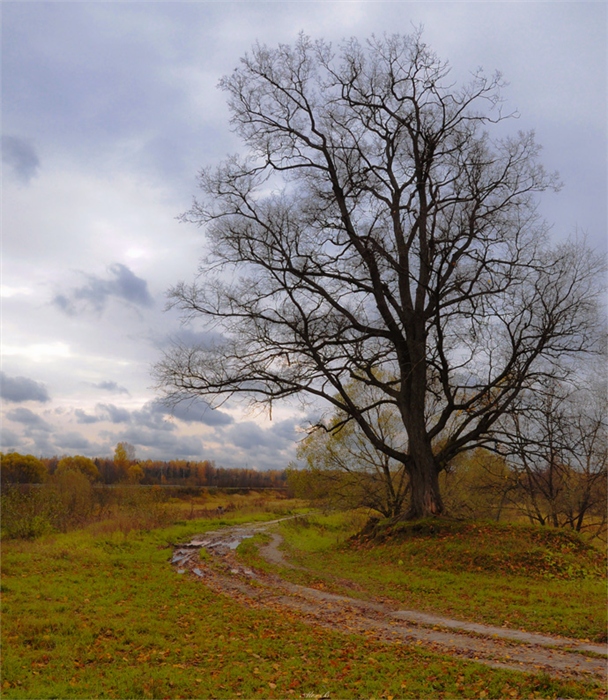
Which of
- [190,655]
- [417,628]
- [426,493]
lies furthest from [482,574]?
[190,655]

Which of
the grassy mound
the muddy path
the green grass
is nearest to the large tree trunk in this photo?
the grassy mound

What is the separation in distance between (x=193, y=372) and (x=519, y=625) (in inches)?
448

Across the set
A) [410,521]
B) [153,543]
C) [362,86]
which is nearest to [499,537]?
[410,521]

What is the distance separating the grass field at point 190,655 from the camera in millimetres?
6383

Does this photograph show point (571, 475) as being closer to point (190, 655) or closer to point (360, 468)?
point (360, 468)

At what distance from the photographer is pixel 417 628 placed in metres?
9.29

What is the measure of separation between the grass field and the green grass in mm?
2958

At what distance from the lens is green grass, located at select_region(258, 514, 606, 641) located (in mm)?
10047

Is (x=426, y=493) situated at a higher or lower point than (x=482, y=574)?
higher

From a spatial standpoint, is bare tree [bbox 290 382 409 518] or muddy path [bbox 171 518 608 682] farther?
bare tree [bbox 290 382 409 518]

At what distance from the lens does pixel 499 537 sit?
1538cm

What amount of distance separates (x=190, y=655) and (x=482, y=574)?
28.0 feet

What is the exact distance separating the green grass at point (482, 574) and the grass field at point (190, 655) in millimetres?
2958

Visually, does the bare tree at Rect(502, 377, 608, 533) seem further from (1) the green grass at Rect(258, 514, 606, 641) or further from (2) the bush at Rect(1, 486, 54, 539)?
(2) the bush at Rect(1, 486, 54, 539)
